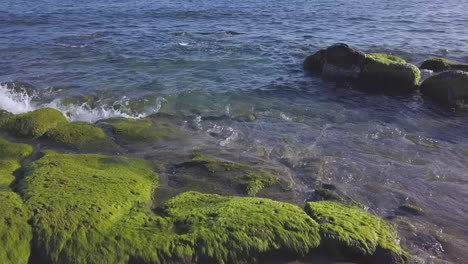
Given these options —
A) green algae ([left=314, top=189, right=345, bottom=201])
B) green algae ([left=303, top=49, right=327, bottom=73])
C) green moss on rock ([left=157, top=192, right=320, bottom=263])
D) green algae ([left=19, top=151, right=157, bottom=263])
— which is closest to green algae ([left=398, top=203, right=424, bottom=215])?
green algae ([left=314, top=189, right=345, bottom=201])

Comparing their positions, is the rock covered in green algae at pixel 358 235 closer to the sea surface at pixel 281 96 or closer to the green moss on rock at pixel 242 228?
the green moss on rock at pixel 242 228

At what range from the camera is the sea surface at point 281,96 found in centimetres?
818

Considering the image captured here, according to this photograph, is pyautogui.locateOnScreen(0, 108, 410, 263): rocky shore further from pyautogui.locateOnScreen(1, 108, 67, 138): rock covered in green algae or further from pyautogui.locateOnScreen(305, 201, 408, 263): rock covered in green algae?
pyautogui.locateOnScreen(1, 108, 67, 138): rock covered in green algae

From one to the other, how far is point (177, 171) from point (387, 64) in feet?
34.5

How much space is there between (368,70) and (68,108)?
1148 centimetres

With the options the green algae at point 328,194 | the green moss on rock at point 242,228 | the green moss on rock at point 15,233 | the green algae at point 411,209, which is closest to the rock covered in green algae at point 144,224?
the green moss on rock at point 242,228

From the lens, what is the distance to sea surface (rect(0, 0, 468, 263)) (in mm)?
8180

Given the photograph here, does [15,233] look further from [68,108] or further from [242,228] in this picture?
[68,108]

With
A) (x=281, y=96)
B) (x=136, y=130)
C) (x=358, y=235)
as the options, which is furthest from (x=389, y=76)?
(x=358, y=235)

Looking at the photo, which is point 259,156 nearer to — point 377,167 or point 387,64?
point 377,167

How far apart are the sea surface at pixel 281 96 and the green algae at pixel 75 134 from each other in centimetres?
213

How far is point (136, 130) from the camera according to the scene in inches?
407

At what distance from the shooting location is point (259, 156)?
30.9 ft

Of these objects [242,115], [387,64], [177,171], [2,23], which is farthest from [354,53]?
[2,23]
